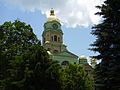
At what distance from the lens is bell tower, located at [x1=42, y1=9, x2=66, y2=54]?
2416 inches

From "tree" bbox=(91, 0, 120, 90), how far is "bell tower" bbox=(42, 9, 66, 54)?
1848 inches

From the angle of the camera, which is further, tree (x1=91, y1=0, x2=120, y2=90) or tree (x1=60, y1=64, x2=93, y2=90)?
tree (x1=60, y1=64, x2=93, y2=90)

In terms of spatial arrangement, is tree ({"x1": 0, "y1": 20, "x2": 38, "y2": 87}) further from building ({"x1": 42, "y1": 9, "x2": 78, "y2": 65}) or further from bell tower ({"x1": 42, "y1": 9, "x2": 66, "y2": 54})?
bell tower ({"x1": 42, "y1": 9, "x2": 66, "y2": 54})

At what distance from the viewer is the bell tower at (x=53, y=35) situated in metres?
61.4

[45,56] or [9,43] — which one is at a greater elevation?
[9,43]

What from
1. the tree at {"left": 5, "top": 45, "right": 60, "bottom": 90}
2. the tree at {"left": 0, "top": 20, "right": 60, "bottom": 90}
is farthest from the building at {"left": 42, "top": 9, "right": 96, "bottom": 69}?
the tree at {"left": 5, "top": 45, "right": 60, "bottom": 90}

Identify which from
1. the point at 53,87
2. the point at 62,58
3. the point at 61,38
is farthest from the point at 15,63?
the point at 61,38

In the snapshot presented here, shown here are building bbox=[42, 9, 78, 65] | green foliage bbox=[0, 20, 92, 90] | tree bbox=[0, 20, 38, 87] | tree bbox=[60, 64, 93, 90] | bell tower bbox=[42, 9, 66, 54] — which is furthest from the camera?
bell tower bbox=[42, 9, 66, 54]

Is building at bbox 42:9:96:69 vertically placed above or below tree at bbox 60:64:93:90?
above

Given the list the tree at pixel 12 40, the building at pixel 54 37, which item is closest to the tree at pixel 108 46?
the tree at pixel 12 40

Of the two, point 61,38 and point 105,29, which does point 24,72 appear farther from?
point 61,38

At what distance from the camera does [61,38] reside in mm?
63406

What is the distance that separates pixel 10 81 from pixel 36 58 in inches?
112

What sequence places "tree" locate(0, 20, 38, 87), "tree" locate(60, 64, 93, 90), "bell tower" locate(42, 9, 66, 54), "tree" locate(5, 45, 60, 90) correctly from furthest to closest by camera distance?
"bell tower" locate(42, 9, 66, 54) → "tree" locate(60, 64, 93, 90) → "tree" locate(0, 20, 38, 87) → "tree" locate(5, 45, 60, 90)
